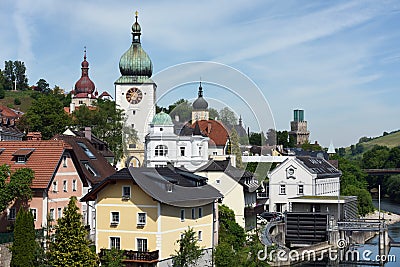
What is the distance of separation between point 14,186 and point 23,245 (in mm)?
6061

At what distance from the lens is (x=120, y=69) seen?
87.2 meters

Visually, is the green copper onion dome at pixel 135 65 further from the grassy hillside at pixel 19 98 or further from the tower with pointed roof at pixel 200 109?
the tower with pointed roof at pixel 200 109

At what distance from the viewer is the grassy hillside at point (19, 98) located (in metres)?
145

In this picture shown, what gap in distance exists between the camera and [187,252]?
3316 cm

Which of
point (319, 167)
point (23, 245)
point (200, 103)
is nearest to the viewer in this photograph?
point (200, 103)

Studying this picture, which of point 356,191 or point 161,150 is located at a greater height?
point 161,150

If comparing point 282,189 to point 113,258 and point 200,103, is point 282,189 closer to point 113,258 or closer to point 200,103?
point 113,258

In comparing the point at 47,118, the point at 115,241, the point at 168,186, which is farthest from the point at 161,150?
the point at 47,118

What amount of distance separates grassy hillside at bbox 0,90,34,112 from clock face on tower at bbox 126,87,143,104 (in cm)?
5818

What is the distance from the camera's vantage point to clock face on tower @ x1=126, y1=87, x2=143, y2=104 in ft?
271

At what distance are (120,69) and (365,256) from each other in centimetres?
4400

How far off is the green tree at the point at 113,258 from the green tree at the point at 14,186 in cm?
580

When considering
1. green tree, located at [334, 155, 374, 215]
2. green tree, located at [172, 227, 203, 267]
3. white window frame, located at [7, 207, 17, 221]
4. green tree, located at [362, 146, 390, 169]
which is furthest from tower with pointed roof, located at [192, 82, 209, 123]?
green tree, located at [362, 146, 390, 169]

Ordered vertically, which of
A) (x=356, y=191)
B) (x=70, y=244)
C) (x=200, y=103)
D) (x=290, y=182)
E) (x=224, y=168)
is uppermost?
(x=200, y=103)
